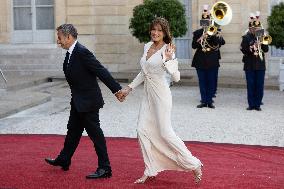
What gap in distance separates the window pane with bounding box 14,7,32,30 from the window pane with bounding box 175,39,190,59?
15.0 feet

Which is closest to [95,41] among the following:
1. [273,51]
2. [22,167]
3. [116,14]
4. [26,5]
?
[116,14]

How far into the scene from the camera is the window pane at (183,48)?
20.0m

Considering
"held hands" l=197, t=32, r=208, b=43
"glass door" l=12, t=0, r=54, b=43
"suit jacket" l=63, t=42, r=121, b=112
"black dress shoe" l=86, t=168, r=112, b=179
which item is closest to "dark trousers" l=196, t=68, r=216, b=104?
"held hands" l=197, t=32, r=208, b=43

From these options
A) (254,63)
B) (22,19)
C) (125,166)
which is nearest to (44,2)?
(22,19)

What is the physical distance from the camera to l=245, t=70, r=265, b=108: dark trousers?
12.3 m

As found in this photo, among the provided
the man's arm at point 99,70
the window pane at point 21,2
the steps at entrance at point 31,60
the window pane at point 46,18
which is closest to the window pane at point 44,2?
the window pane at point 46,18

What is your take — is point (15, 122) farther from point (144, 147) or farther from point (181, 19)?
point (181, 19)

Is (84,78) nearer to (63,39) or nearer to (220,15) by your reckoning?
(63,39)

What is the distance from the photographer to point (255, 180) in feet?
20.9

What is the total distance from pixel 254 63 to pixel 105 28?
8390 mm

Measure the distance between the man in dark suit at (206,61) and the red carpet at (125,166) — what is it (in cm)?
408

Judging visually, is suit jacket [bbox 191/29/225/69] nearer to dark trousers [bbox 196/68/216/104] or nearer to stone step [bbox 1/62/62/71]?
dark trousers [bbox 196/68/216/104]

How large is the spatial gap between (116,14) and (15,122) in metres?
9.78

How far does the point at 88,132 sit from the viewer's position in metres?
6.53
